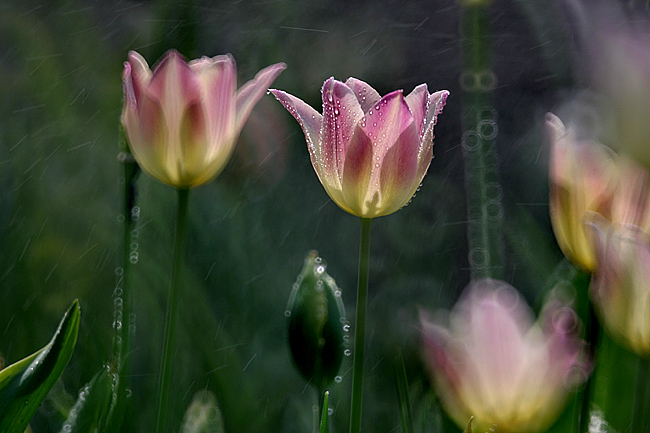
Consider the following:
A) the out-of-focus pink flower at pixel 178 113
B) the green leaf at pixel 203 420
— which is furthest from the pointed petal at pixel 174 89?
the green leaf at pixel 203 420

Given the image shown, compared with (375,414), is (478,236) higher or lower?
higher

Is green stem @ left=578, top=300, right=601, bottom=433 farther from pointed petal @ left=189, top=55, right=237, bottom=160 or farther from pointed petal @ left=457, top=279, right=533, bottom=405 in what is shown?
pointed petal @ left=189, top=55, right=237, bottom=160

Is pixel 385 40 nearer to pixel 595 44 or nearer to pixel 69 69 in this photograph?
pixel 69 69

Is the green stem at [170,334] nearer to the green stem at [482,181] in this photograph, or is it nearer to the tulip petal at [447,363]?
the tulip petal at [447,363]

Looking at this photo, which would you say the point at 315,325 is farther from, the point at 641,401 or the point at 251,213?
the point at 251,213

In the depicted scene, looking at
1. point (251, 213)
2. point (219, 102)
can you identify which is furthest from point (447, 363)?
point (251, 213)

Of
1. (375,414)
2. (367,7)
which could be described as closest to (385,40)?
(367,7)
